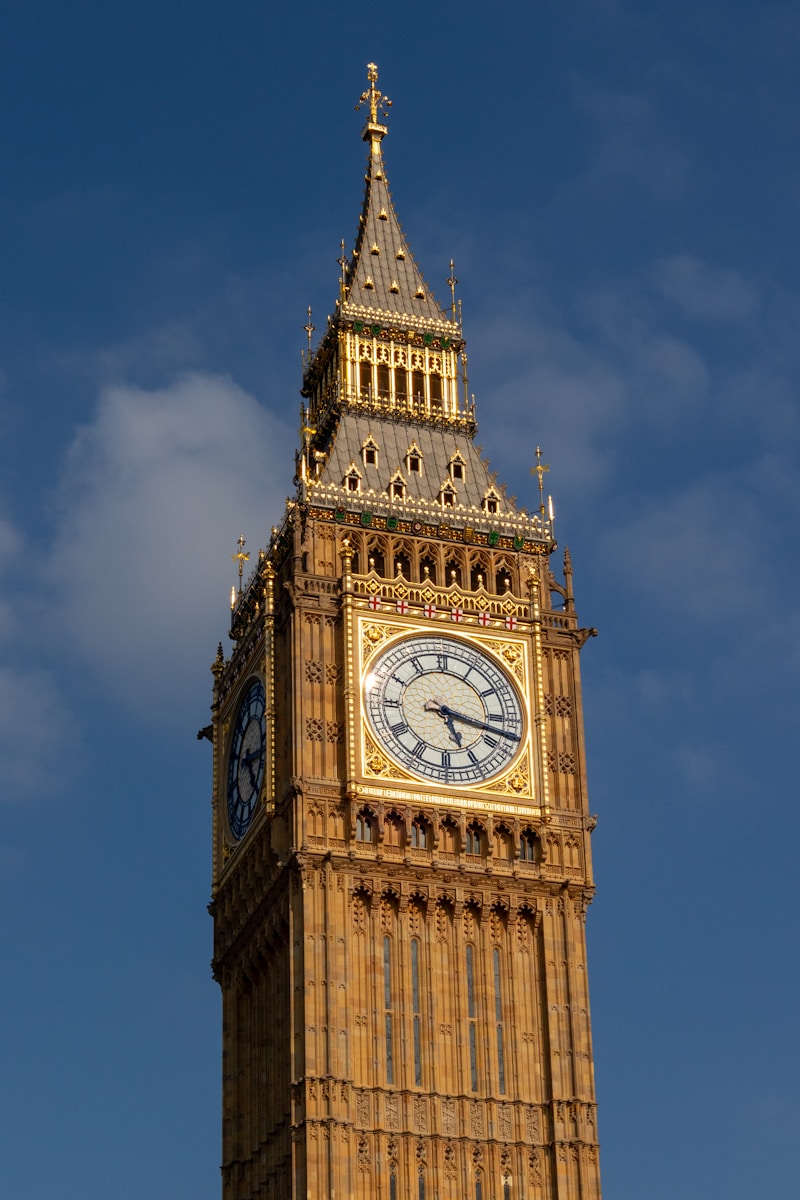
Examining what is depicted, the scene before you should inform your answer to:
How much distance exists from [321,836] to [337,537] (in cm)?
1018

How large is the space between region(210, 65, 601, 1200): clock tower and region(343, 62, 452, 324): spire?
5.57 m

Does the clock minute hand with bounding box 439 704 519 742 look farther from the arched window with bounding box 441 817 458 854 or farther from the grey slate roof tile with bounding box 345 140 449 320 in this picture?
the grey slate roof tile with bounding box 345 140 449 320

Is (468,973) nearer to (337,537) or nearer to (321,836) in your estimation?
(321,836)

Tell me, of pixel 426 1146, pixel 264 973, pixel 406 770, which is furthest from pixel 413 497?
pixel 426 1146

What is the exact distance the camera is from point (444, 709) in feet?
268

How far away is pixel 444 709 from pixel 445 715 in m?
0.18

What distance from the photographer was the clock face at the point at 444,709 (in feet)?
265

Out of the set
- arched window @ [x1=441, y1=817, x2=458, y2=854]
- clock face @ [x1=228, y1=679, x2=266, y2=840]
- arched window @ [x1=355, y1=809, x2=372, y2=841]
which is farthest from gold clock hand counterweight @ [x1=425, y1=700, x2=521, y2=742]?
clock face @ [x1=228, y1=679, x2=266, y2=840]

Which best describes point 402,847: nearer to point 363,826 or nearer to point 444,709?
point 363,826

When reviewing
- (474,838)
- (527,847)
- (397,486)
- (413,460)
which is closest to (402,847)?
(474,838)

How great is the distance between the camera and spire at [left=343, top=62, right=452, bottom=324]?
305 feet

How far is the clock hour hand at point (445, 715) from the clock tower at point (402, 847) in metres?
0.06

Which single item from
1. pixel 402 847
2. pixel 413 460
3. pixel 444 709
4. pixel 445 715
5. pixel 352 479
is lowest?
pixel 402 847

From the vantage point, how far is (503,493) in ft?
289
